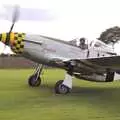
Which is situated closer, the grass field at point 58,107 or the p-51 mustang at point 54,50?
the grass field at point 58,107

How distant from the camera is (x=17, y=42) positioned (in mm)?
13844

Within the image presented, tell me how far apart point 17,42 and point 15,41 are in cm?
9

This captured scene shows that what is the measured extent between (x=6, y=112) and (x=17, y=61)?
4765 cm

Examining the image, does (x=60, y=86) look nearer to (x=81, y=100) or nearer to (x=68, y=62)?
(x=68, y=62)

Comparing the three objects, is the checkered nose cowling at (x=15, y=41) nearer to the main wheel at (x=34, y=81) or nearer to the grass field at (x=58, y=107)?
Answer: the grass field at (x=58, y=107)

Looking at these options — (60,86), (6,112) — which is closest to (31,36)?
(60,86)

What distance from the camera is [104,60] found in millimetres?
11812

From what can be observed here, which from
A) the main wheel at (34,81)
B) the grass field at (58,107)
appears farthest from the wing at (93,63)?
the main wheel at (34,81)

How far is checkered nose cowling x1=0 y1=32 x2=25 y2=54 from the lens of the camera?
45.3ft

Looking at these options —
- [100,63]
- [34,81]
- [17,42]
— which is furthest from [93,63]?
[34,81]

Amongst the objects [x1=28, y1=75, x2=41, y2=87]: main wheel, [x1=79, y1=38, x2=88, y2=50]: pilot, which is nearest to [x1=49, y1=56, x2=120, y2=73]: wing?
[x1=79, y1=38, x2=88, y2=50]: pilot

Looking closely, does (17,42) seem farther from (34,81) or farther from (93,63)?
(93,63)

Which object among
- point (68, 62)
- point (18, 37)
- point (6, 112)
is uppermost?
point (18, 37)

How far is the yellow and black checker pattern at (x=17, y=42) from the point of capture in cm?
1380
